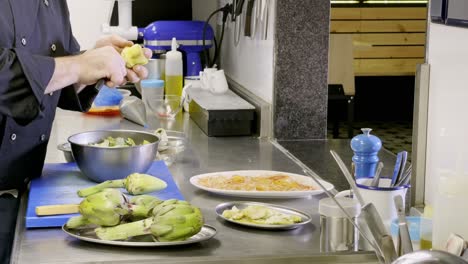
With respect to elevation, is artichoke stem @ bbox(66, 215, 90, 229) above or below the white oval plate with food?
above

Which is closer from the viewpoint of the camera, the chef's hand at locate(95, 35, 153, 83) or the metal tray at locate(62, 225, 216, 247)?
the metal tray at locate(62, 225, 216, 247)

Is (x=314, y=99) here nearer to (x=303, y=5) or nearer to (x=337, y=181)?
(x=303, y=5)

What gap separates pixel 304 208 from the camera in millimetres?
2354

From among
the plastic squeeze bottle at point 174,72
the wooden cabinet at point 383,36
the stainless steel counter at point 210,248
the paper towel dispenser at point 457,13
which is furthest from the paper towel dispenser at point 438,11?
the wooden cabinet at point 383,36

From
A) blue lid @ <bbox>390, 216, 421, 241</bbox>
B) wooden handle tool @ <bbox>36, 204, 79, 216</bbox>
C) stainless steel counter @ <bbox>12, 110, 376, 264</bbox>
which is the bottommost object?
stainless steel counter @ <bbox>12, 110, 376, 264</bbox>

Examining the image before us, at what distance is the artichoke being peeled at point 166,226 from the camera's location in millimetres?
1932

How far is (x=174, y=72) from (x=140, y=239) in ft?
7.41

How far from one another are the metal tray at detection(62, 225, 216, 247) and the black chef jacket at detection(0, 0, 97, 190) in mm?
385

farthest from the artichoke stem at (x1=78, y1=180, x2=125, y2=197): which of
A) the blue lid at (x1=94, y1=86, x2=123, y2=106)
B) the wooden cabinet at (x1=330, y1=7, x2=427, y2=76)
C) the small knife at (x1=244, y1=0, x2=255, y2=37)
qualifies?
the wooden cabinet at (x1=330, y1=7, x2=427, y2=76)

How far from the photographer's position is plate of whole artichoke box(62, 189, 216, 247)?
76.2 inches

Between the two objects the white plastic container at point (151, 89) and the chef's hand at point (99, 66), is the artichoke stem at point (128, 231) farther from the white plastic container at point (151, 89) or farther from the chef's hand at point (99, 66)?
the white plastic container at point (151, 89)

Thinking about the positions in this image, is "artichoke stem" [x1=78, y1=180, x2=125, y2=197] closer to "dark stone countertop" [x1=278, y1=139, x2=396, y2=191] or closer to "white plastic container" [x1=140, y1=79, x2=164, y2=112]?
"dark stone countertop" [x1=278, y1=139, x2=396, y2=191]

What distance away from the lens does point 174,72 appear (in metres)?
4.18

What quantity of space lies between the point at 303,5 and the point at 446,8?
56.7 inches
